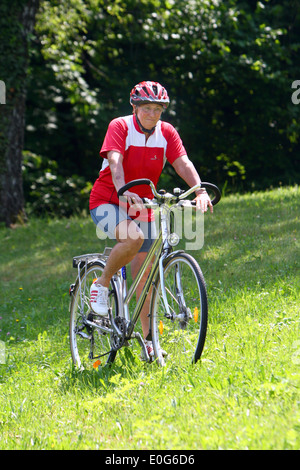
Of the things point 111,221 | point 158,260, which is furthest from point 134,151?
point 158,260

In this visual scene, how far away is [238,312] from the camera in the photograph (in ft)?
17.3

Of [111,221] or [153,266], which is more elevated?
[111,221]

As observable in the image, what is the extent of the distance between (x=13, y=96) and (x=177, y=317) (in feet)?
27.3

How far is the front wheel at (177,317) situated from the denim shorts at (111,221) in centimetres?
49

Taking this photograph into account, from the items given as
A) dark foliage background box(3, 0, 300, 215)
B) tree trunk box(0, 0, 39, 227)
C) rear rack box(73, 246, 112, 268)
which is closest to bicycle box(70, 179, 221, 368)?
rear rack box(73, 246, 112, 268)

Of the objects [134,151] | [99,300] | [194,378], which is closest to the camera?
[194,378]

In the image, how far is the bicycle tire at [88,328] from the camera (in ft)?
15.8

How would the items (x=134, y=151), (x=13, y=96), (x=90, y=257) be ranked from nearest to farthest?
(x=134, y=151) < (x=90, y=257) < (x=13, y=96)

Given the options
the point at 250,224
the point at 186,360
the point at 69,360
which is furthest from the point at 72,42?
the point at 186,360

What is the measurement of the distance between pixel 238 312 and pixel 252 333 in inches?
23.9

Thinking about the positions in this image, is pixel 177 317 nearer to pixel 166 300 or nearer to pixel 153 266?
pixel 166 300

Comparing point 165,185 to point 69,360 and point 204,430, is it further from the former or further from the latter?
point 204,430

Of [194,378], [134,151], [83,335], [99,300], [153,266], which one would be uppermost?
[134,151]

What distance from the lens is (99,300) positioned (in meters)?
4.67
